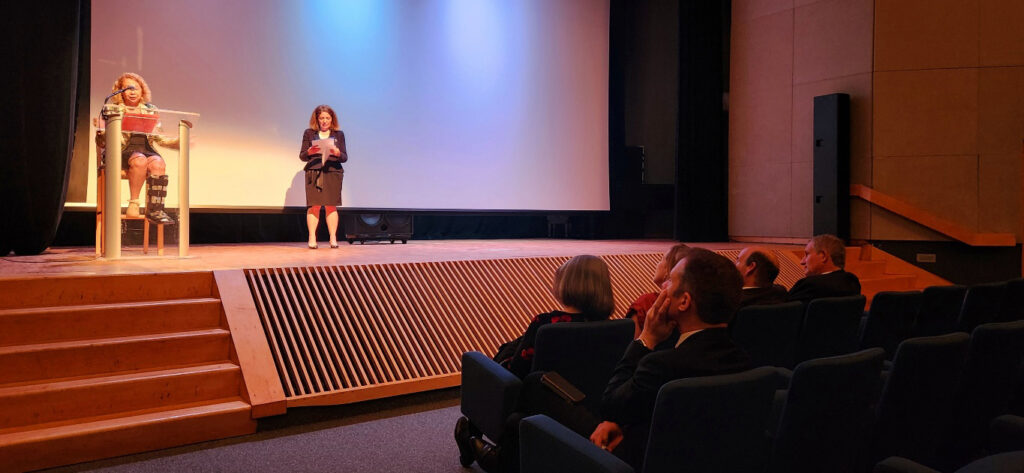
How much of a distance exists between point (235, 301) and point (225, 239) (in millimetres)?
3460

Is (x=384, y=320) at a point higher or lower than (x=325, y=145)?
lower

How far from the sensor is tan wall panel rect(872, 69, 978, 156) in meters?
6.87

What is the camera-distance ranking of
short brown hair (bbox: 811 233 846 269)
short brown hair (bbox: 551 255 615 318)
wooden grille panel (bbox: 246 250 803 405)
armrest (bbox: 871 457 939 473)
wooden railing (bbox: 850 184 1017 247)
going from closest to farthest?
armrest (bbox: 871 457 939 473)
short brown hair (bbox: 551 255 615 318)
wooden grille panel (bbox: 246 250 803 405)
short brown hair (bbox: 811 233 846 269)
wooden railing (bbox: 850 184 1017 247)

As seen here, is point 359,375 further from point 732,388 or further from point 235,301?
point 732,388

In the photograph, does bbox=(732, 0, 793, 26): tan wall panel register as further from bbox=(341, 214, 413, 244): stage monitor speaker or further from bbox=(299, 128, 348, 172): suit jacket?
bbox=(299, 128, 348, 172): suit jacket

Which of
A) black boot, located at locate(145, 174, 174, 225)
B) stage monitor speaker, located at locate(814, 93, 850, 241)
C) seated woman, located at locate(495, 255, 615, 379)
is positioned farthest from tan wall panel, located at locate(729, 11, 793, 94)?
black boot, located at locate(145, 174, 174, 225)

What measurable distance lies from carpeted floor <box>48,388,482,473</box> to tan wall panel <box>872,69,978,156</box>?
6.34m

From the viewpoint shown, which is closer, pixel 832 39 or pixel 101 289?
pixel 101 289

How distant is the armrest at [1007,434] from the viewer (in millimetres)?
1562

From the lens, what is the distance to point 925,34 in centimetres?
699

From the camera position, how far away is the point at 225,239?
6273 mm

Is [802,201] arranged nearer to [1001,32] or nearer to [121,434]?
[1001,32]

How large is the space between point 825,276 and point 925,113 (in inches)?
202

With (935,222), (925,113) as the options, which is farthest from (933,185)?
(925,113)
